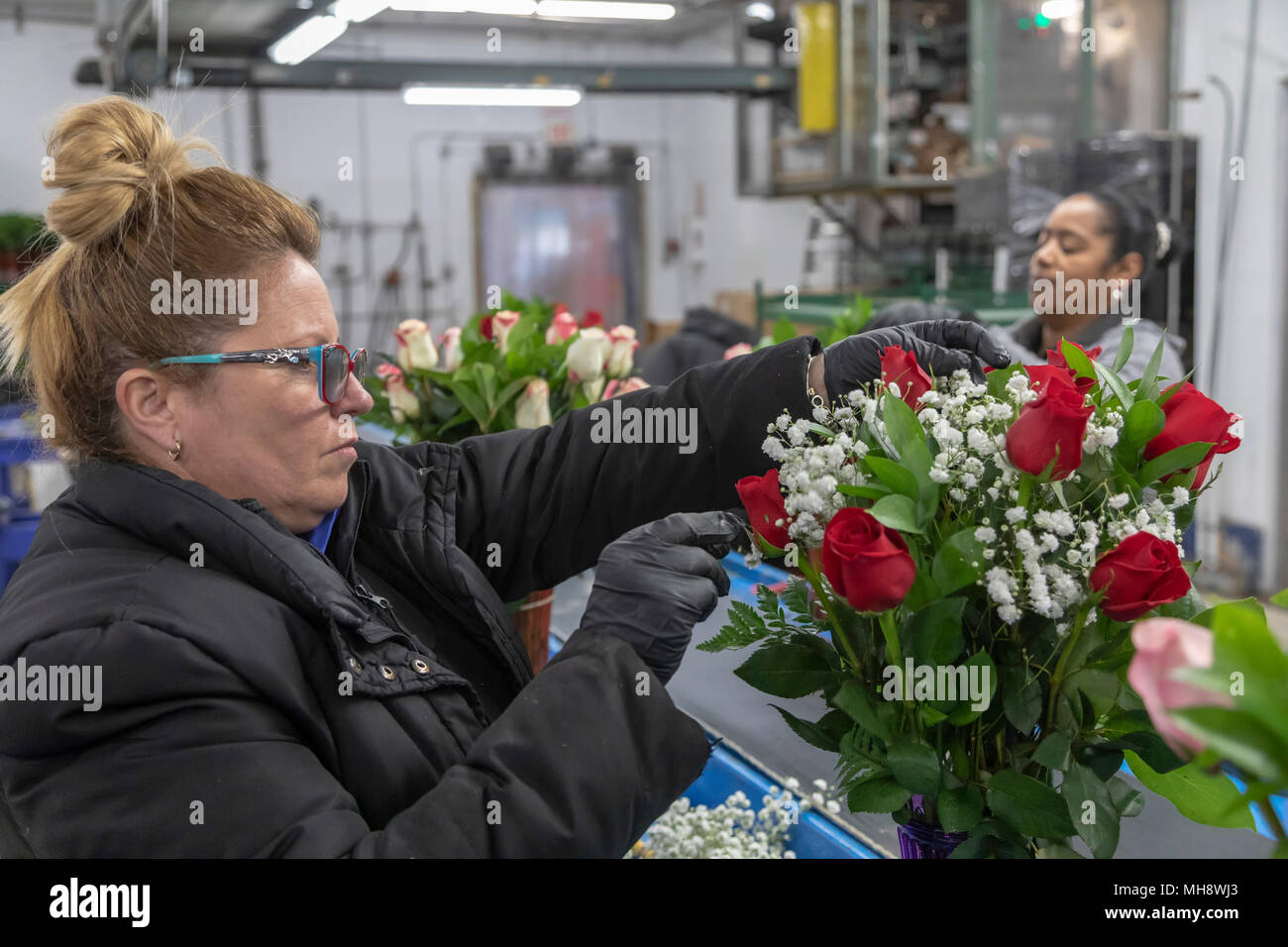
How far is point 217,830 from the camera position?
2.90 ft

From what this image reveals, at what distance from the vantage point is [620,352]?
199cm

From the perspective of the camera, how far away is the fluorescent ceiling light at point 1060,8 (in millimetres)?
5164

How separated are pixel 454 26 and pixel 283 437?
965 centimetres

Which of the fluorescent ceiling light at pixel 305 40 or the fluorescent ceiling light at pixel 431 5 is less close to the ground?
the fluorescent ceiling light at pixel 305 40

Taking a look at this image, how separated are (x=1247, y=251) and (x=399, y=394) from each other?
15.0ft

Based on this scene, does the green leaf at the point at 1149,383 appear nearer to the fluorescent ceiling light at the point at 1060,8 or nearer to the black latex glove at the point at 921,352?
the black latex glove at the point at 921,352

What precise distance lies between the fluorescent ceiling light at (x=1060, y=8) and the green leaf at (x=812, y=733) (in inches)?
202

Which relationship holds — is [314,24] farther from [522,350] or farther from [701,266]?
[701,266]

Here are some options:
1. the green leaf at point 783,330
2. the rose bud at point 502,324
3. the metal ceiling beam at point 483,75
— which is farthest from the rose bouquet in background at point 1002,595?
the metal ceiling beam at point 483,75

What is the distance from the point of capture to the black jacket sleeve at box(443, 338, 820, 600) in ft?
4.39

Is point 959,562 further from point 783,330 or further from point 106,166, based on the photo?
point 783,330

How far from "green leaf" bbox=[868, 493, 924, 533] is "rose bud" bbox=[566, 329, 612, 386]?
3.62 feet

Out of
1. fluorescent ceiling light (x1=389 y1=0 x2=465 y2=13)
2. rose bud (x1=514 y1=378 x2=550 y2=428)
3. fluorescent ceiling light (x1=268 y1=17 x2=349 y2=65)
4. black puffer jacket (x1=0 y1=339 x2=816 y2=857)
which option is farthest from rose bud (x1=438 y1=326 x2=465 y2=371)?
fluorescent ceiling light (x1=268 y1=17 x2=349 y2=65)
